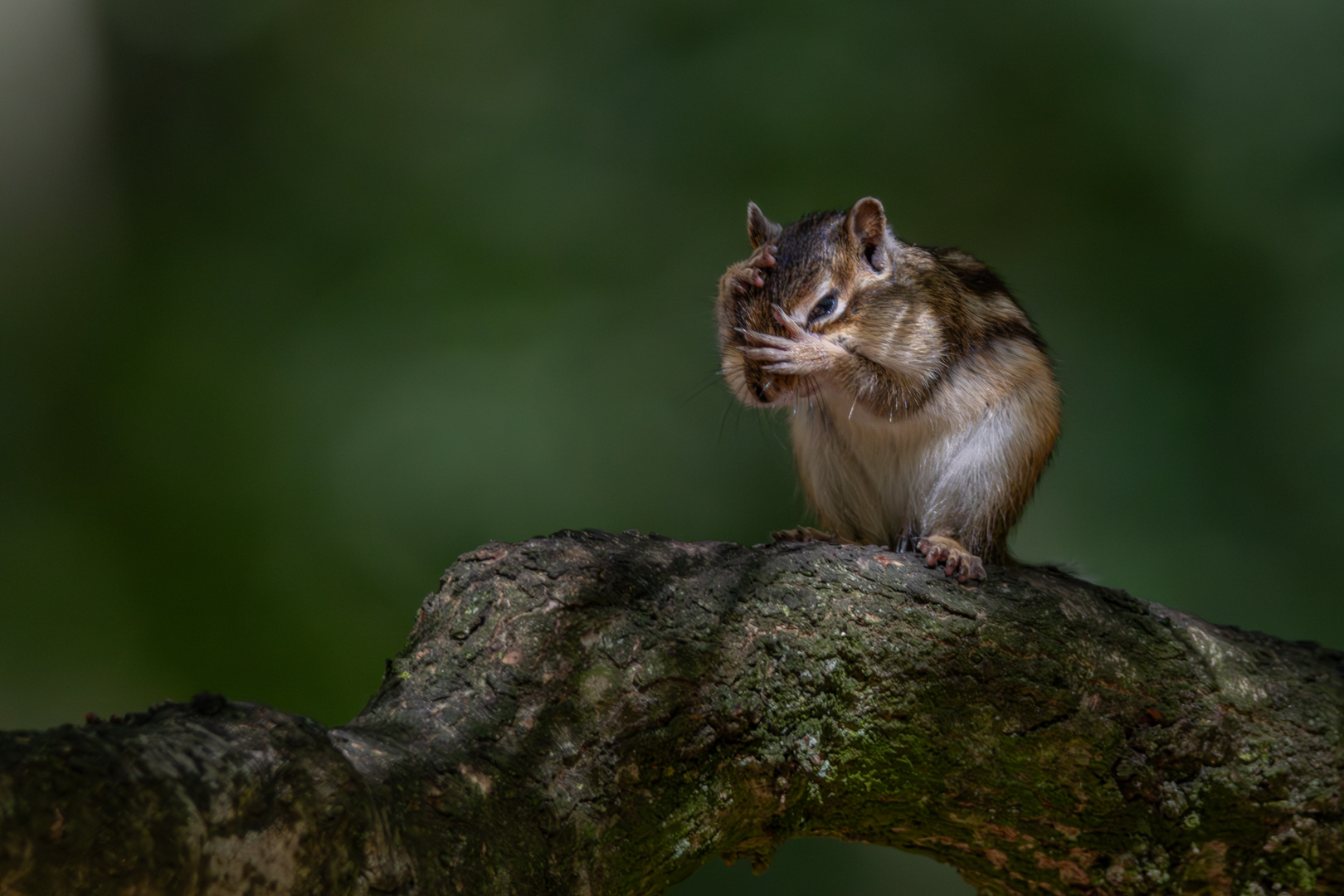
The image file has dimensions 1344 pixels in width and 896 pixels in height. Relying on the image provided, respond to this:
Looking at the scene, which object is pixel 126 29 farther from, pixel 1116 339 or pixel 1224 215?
pixel 1224 215

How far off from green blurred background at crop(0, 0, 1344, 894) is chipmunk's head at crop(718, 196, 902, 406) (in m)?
1.46

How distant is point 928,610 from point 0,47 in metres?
4.51

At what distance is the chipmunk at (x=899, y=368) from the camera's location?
7.95 ft

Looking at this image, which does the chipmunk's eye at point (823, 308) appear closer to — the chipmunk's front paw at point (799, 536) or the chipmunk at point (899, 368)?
the chipmunk at point (899, 368)

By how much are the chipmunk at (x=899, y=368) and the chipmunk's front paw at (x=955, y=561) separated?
284 millimetres

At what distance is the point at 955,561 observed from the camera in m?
2.02

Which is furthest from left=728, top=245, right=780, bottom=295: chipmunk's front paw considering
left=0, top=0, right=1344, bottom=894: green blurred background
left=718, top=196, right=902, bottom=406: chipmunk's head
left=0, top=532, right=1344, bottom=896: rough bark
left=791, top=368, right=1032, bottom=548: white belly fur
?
left=0, top=0, right=1344, bottom=894: green blurred background

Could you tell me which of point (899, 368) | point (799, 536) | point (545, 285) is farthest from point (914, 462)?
point (545, 285)

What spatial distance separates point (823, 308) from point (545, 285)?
218cm

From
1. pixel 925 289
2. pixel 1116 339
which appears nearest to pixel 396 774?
pixel 925 289

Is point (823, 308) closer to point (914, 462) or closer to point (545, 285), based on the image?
point (914, 462)

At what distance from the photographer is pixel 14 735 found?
100 centimetres

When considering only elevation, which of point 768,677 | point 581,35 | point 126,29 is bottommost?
point 768,677

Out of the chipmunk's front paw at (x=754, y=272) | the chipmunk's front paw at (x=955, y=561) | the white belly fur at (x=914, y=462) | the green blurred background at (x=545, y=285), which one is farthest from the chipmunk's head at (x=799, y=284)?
the green blurred background at (x=545, y=285)
